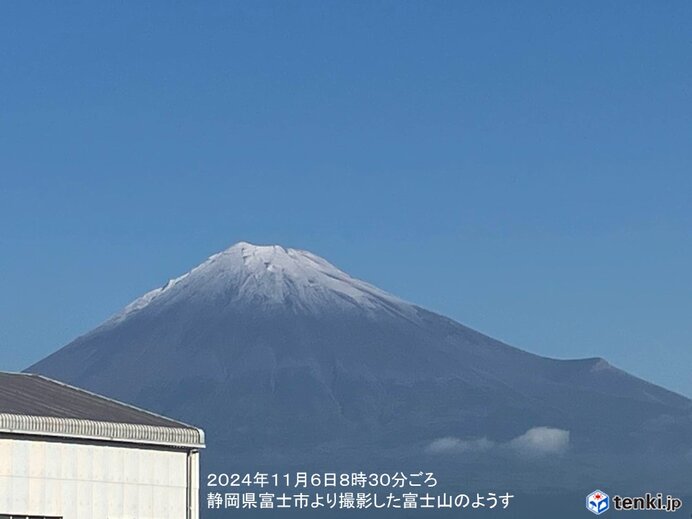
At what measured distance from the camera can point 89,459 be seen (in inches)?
2195

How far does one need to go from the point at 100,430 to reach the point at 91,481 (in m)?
1.54

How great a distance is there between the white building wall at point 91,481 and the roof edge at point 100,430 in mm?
318

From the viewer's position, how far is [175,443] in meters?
58.5

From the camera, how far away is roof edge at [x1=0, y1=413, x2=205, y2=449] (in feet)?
176

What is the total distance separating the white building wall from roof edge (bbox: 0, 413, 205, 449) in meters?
0.32

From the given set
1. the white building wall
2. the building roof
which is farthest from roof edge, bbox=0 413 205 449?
the white building wall

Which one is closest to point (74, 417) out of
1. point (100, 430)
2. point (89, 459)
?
point (100, 430)

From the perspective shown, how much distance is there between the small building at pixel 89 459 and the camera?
53.8m

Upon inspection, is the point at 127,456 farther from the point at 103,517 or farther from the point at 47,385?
the point at 47,385

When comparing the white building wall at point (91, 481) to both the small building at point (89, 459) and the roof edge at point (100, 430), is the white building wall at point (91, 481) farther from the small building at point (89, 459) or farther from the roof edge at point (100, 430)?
the roof edge at point (100, 430)

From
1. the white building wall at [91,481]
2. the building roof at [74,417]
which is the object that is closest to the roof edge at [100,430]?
the building roof at [74,417]

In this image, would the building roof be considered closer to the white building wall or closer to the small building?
the small building

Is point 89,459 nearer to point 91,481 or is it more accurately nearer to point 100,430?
point 91,481

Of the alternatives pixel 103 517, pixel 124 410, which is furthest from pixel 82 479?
pixel 124 410
